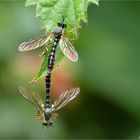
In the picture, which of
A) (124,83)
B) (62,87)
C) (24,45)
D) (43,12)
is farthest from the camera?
(124,83)

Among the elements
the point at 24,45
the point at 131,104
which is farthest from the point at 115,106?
the point at 24,45

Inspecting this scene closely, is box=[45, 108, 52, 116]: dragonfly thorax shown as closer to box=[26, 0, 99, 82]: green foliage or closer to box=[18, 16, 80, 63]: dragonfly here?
box=[18, 16, 80, 63]: dragonfly

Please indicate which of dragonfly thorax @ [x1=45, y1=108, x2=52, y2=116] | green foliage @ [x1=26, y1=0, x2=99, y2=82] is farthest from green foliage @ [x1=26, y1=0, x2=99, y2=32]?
dragonfly thorax @ [x1=45, y1=108, x2=52, y2=116]

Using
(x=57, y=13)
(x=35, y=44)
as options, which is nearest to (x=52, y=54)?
(x=57, y=13)

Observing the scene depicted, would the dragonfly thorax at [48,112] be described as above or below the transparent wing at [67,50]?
below

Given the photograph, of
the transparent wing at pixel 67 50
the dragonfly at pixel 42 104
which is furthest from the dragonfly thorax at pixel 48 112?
the transparent wing at pixel 67 50

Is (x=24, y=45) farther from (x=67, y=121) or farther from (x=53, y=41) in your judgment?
(x=67, y=121)

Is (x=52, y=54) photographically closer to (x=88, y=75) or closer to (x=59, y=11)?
(x=59, y=11)

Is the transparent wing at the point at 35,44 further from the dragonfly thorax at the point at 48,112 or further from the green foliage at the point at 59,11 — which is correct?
the dragonfly thorax at the point at 48,112
